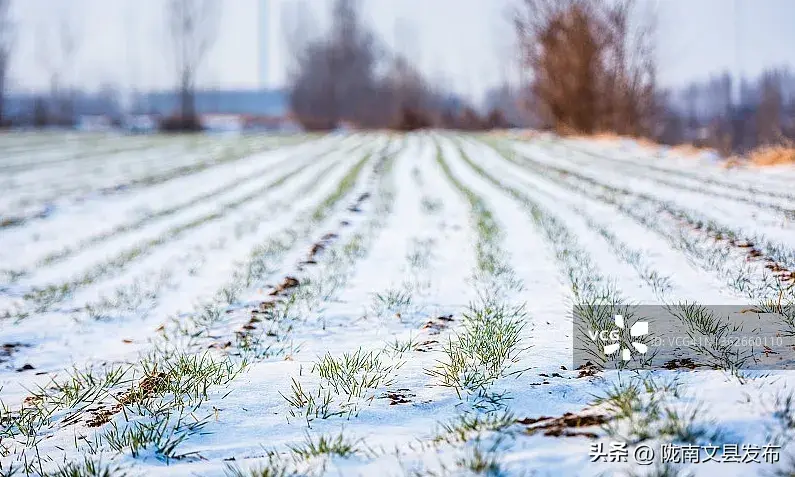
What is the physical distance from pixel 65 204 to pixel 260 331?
874 cm

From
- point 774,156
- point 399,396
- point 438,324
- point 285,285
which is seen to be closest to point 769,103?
point 774,156

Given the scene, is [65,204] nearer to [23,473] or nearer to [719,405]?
[23,473]

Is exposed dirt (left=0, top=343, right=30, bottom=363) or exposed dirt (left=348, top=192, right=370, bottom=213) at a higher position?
exposed dirt (left=348, top=192, right=370, bottom=213)

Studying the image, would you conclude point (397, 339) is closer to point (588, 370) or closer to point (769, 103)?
point (588, 370)

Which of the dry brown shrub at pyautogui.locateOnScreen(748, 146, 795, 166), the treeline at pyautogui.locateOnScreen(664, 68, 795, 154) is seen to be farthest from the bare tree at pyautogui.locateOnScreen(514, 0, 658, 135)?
the dry brown shrub at pyautogui.locateOnScreen(748, 146, 795, 166)

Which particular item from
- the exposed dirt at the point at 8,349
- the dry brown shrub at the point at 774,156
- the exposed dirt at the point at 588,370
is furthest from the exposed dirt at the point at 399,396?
the dry brown shrub at the point at 774,156

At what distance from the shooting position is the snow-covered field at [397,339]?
83.6 inches

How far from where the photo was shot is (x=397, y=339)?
3467mm

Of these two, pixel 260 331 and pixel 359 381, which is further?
pixel 260 331

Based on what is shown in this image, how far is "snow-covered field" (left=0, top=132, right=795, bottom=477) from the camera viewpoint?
6.97ft

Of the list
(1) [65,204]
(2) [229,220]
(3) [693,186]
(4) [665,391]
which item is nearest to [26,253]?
(2) [229,220]

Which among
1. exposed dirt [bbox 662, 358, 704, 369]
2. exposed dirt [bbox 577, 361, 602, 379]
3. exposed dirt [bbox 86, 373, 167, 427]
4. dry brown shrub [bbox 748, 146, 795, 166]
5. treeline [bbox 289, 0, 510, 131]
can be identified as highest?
treeline [bbox 289, 0, 510, 131]

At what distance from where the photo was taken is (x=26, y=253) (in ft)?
24.2

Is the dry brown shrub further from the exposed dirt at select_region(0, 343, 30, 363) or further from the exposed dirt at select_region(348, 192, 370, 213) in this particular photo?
the exposed dirt at select_region(0, 343, 30, 363)
